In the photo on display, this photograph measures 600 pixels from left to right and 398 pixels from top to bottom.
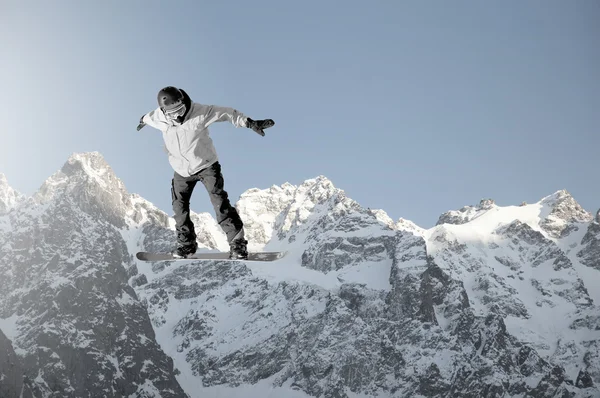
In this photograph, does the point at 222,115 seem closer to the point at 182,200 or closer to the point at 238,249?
the point at 182,200

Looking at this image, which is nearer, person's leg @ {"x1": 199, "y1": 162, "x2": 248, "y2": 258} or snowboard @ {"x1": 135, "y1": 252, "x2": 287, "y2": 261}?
person's leg @ {"x1": 199, "y1": 162, "x2": 248, "y2": 258}

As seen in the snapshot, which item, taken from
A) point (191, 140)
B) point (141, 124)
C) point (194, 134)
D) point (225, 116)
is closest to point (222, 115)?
point (225, 116)

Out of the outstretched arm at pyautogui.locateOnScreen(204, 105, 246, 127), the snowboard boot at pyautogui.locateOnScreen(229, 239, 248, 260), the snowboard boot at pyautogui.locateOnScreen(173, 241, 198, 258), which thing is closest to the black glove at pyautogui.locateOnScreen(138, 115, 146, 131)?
the outstretched arm at pyautogui.locateOnScreen(204, 105, 246, 127)

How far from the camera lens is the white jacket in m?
13.7

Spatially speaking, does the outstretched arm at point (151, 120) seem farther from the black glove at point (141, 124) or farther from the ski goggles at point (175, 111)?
the ski goggles at point (175, 111)

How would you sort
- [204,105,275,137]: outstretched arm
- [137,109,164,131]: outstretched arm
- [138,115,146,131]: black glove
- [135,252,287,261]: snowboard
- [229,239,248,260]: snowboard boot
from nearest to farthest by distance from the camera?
[204,105,275,137]: outstretched arm
[137,109,164,131]: outstretched arm
[138,115,146,131]: black glove
[229,239,248,260]: snowboard boot
[135,252,287,261]: snowboard

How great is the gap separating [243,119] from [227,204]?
1740 mm

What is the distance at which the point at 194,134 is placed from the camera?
13.8m

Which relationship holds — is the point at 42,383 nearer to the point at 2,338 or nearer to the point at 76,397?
the point at 76,397

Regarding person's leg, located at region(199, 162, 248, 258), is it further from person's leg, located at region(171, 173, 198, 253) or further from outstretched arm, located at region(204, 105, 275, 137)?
outstretched arm, located at region(204, 105, 275, 137)

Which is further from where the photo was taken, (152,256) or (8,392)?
(8,392)

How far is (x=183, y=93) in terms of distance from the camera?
43.8 feet

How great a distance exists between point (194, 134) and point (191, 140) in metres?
0.12

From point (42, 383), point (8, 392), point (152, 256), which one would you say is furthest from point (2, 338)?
point (152, 256)
